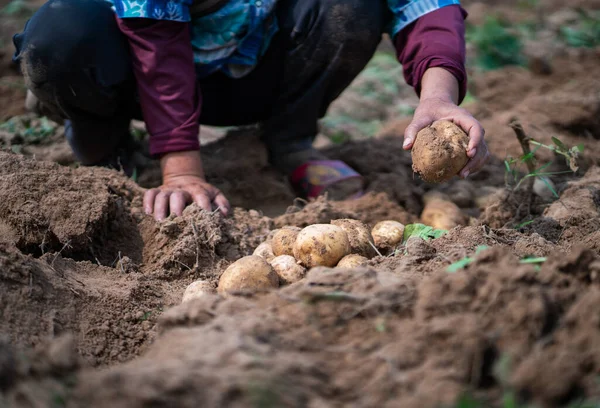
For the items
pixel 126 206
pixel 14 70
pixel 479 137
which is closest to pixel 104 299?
pixel 126 206

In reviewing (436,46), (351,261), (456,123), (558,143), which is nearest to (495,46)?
(436,46)

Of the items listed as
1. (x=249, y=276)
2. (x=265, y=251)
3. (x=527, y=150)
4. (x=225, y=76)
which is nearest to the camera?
(x=249, y=276)

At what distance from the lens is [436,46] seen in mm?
2580

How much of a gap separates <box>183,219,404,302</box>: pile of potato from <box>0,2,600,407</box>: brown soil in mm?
151

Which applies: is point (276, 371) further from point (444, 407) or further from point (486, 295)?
point (486, 295)

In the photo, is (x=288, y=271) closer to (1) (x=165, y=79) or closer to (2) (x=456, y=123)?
(2) (x=456, y=123)

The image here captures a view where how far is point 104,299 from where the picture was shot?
1.94m

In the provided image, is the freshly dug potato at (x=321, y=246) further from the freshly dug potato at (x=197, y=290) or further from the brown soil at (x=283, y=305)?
the freshly dug potato at (x=197, y=290)

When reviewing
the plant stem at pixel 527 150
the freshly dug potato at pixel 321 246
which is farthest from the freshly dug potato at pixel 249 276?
the plant stem at pixel 527 150

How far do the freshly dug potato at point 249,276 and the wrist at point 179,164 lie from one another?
2.52 ft

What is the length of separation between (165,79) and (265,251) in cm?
88

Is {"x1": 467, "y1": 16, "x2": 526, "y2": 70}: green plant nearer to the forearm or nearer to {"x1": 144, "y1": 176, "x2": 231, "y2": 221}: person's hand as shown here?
the forearm

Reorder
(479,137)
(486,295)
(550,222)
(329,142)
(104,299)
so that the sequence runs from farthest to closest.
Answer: (329,142) → (550,222) → (479,137) → (104,299) → (486,295)

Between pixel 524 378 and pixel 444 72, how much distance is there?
5.31ft
